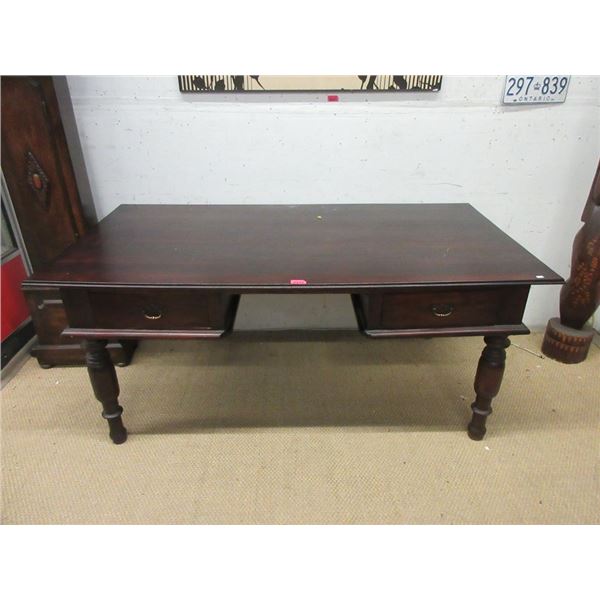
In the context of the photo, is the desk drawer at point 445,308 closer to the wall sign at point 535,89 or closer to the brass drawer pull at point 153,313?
the brass drawer pull at point 153,313

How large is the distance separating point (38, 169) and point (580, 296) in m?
2.10

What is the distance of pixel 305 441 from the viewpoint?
56.2 inches

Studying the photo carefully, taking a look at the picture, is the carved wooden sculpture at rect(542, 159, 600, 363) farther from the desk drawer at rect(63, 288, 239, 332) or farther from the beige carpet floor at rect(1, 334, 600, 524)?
the desk drawer at rect(63, 288, 239, 332)

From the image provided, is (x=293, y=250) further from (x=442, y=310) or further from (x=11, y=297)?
(x=11, y=297)

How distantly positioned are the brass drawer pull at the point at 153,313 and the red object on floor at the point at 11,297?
3.07 ft

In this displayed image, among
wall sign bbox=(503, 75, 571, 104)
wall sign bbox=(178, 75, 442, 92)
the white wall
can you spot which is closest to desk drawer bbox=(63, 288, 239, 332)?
the white wall

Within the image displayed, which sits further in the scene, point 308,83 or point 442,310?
point 308,83

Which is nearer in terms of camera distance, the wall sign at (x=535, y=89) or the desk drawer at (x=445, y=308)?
the desk drawer at (x=445, y=308)

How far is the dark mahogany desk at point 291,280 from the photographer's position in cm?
108

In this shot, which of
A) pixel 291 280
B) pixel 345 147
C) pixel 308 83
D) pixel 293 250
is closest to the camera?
pixel 291 280

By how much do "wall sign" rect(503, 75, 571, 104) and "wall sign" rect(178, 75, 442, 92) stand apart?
271mm

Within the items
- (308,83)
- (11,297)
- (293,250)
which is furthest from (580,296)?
(11,297)

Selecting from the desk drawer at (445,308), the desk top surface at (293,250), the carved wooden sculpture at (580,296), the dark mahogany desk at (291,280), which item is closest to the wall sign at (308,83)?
the desk top surface at (293,250)

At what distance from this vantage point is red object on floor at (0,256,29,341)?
5.53ft
